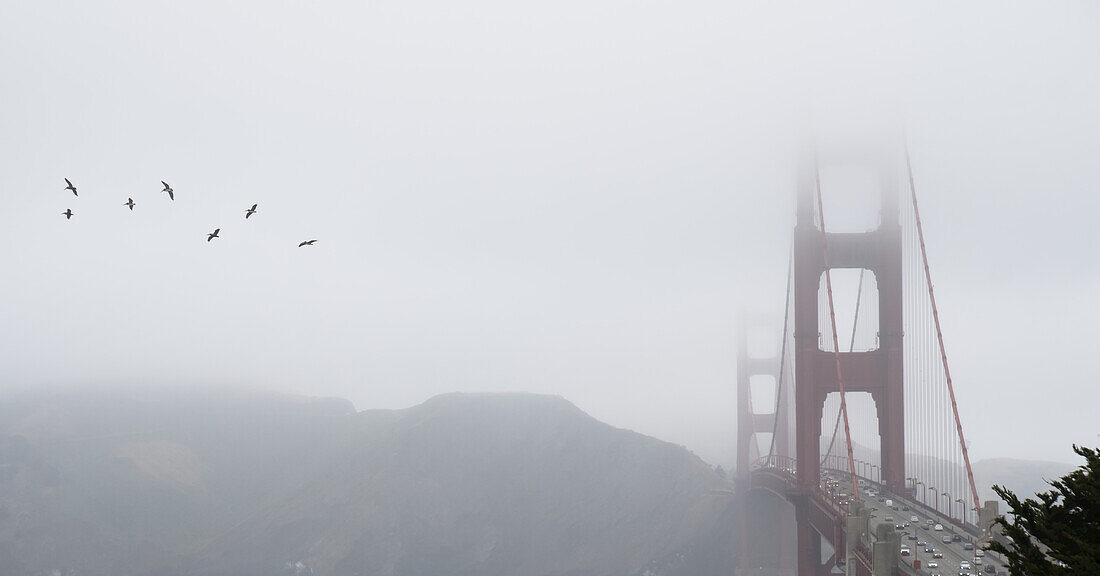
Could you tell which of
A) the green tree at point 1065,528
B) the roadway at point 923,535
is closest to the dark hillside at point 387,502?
the roadway at point 923,535

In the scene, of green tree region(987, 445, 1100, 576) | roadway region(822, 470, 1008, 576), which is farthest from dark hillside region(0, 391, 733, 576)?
green tree region(987, 445, 1100, 576)

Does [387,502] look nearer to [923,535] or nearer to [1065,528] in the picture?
[923,535]

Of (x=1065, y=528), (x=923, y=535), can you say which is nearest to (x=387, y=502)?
(x=923, y=535)

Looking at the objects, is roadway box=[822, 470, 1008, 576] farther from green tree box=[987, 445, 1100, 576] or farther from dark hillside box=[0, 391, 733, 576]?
dark hillside box=[0, 391, 733, 576]

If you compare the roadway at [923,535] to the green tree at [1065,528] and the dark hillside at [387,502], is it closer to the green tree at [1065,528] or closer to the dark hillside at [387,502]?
the green tree at [1065,528]

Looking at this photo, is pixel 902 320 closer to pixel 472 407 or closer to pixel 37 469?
pixel 472 407
